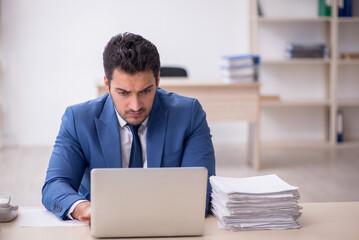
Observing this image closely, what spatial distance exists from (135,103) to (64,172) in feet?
1.19

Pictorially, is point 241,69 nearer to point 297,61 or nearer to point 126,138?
point 297,61

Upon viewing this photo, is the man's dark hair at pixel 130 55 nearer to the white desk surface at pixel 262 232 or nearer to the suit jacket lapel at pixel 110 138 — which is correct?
the suit jacket lapel at pixel 110 138

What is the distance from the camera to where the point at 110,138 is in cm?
206

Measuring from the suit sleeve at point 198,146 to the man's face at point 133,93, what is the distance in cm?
23

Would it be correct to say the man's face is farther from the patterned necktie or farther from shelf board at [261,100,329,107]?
shelf board at [261,100,329,107]

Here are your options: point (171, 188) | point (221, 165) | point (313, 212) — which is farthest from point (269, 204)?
point (221, 165)

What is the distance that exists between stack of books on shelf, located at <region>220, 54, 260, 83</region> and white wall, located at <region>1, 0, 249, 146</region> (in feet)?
4.77

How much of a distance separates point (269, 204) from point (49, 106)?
4.70m

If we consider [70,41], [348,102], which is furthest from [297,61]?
[70,41]

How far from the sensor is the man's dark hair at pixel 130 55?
1921mm

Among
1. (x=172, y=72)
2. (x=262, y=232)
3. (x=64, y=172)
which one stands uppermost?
(x=172, y=72)

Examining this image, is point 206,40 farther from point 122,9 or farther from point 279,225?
point 279,225

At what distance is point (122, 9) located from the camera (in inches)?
234

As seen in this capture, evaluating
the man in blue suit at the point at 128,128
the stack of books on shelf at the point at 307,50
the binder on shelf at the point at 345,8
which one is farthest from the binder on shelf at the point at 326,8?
the man in blue suit at the point at 128,128
